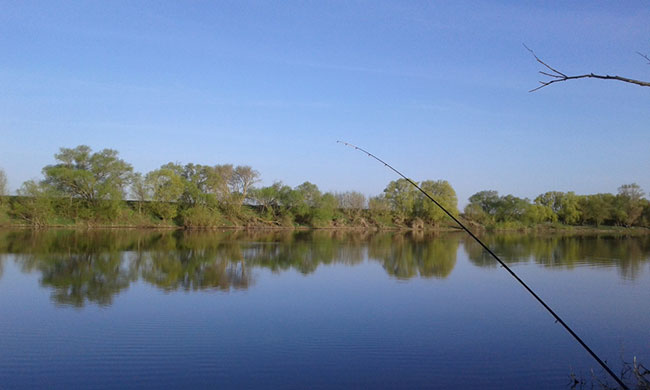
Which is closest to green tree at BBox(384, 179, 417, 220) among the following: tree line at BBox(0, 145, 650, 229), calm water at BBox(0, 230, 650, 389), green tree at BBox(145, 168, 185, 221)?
tree line at BBox(0, 145, 650, 229)

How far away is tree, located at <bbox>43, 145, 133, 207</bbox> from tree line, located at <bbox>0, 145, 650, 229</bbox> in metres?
0.08

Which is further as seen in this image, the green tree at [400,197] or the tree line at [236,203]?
the green tree at [400,197]

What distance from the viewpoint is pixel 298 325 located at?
909cm

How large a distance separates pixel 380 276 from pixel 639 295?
7693mm

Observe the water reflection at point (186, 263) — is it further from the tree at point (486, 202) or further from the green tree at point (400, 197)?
the tree at point (486, 202)

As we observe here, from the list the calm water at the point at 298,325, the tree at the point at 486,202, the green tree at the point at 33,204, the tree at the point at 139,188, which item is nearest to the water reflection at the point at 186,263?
the calm water at the point at 298,325

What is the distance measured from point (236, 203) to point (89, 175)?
14492 millimetres

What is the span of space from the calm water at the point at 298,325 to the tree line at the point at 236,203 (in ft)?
81.1

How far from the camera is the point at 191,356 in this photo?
7000 millimetres

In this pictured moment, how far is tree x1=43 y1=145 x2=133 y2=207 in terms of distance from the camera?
1588 inches

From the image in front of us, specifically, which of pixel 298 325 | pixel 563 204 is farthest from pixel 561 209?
pixel 298 325

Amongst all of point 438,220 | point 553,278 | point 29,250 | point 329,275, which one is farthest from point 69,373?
point 438,220

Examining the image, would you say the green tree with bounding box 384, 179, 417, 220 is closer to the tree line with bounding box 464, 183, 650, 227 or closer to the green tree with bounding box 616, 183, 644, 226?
the tree line with bounding box 464, 183, 650, 227

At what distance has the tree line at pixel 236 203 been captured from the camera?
4038cm
